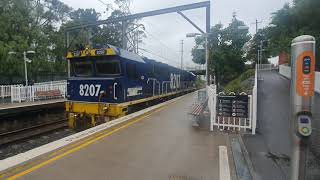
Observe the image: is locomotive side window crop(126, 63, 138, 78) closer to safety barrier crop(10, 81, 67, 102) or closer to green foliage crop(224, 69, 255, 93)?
green foliage crop(224, 69, 255, 93)

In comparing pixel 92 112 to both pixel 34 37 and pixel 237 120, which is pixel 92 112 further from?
pixel 34 37

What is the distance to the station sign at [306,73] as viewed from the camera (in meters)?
2.79

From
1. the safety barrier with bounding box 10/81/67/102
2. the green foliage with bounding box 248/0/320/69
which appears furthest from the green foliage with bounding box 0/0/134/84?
the green foliage with bounding box 248/0/320/69

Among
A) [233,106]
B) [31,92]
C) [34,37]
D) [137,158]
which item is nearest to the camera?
[137,158]

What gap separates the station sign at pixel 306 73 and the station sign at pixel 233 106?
544 centimetres

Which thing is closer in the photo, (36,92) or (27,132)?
(27,132)

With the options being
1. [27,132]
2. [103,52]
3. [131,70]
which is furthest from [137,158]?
[27,132]

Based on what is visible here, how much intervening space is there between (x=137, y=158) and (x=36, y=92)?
60.4 ft

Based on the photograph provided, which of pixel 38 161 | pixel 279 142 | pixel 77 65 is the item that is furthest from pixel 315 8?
pixel 38 161

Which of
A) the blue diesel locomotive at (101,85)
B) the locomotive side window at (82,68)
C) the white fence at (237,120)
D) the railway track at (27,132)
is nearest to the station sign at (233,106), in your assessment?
the white fence at (237,120)

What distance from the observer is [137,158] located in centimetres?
571

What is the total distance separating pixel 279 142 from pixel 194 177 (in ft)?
10.7

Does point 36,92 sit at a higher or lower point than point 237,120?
higher

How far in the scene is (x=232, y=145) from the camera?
22.1 ft
